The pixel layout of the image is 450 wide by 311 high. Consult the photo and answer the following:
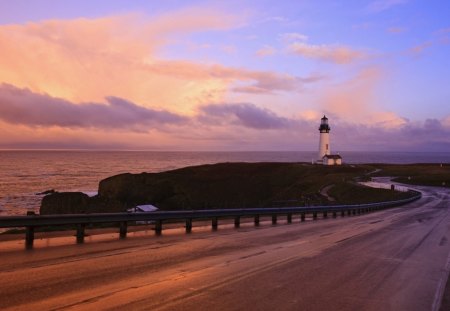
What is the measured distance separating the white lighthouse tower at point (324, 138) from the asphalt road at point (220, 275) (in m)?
92.2

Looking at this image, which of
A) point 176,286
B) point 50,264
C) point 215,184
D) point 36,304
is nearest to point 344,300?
point 176,286

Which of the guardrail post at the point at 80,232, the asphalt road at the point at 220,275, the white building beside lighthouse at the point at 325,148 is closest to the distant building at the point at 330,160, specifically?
the white building beside lighthouse at the point at 325,148

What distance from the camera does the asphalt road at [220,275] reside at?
7.61 m

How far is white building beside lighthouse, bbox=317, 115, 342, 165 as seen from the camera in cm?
10569

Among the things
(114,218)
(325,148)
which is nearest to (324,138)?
(325,148)

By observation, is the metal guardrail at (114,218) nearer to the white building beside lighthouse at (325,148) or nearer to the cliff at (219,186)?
the cliff at (219,186)

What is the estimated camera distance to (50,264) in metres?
9.95

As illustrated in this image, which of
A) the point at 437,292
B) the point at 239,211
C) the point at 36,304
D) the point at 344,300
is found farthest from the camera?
the point at 239,211

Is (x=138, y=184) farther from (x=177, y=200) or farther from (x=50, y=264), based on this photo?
(x=50, y=264)

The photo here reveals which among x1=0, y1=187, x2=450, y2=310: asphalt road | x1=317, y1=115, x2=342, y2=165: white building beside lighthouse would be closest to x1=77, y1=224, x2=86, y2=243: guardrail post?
x1=0, y1=187, x2=450, y2=310: asphalt road

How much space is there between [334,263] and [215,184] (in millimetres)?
73526

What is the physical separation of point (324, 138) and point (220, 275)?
10079 centimetres

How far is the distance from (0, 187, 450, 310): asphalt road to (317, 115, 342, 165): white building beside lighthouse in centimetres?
9060

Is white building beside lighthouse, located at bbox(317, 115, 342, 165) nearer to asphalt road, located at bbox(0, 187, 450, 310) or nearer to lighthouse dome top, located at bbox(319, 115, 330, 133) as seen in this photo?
lighthouse dome top, located at bbox(319, 115, 330, 133)
